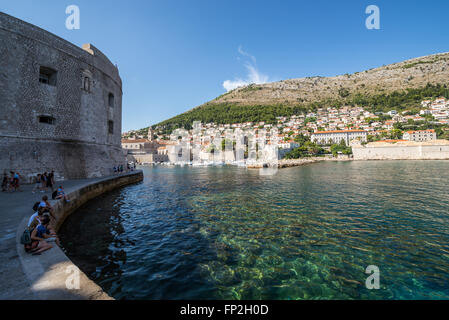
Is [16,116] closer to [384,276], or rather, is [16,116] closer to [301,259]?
[301,259]

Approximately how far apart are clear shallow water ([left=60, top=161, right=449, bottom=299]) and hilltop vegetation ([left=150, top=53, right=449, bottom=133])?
388 ft

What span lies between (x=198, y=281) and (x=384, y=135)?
105m

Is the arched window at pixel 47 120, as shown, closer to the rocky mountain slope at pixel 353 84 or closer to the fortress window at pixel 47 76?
the fortress window at pixel 47 76

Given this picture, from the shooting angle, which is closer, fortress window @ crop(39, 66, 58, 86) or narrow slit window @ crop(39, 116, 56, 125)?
narrow slit window @ crop(39, 116, 56, 125)

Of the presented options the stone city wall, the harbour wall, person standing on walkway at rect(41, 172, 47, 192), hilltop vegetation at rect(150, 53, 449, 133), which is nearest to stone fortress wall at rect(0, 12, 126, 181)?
person standing on walkway at rect(41, 172, 47, 192)

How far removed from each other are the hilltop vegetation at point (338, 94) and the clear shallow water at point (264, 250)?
388 ft

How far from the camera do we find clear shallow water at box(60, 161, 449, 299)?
3979 millimetres

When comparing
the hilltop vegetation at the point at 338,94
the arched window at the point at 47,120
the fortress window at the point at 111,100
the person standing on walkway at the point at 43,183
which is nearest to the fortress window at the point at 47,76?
the arched window at the point at 47,120

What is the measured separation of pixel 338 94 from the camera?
513ft

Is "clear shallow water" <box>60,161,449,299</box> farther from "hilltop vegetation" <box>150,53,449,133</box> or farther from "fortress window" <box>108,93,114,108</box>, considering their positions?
"hilltop vegetation" <box>150,53,449,133</box>

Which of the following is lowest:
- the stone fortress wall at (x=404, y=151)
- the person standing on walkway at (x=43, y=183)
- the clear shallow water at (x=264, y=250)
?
the clear shallow water at (x=264, y=250)

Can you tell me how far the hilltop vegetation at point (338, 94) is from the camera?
125 m

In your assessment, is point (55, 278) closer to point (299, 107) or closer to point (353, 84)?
point (299, 107)

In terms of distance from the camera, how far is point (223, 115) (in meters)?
132
